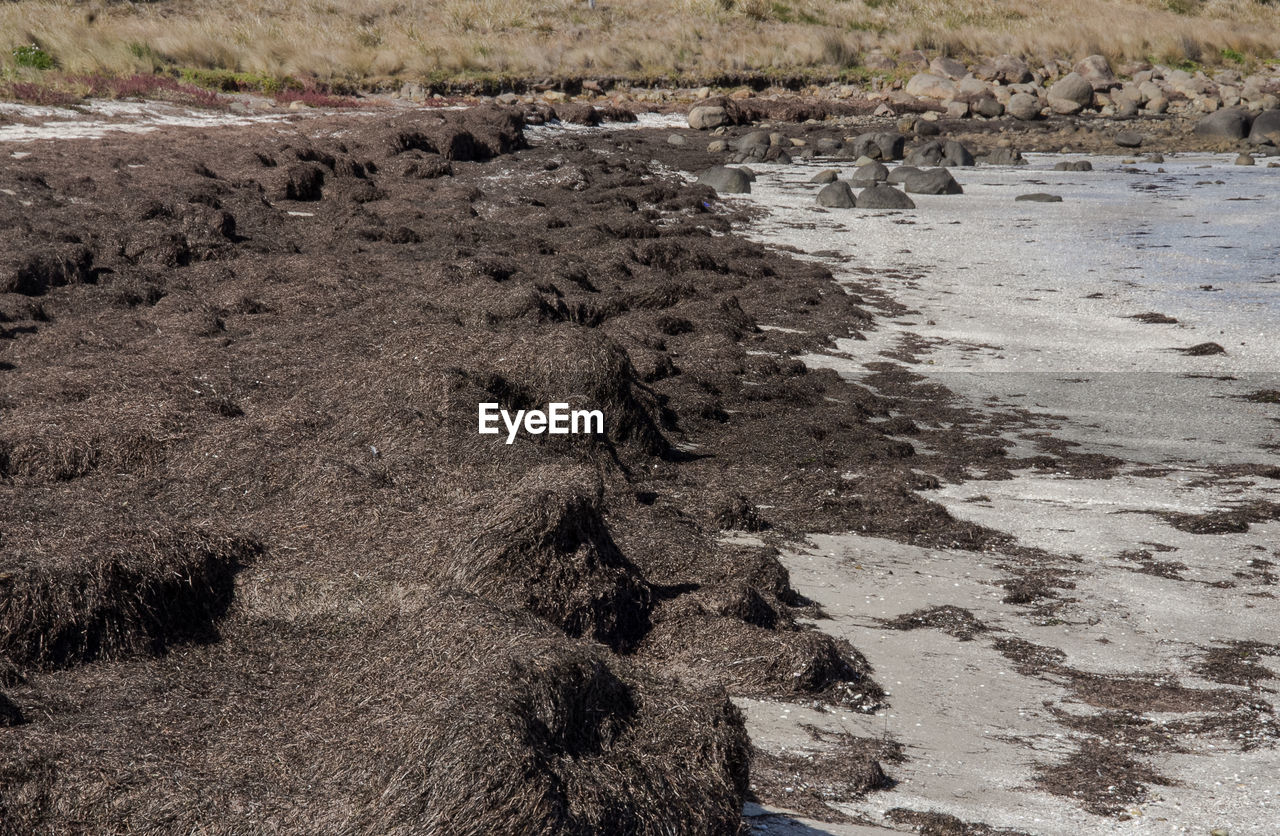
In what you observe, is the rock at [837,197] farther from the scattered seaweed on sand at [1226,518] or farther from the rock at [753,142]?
the scattered seaweed on sand at [1226,518]

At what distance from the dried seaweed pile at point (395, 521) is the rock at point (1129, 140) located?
79.0ft

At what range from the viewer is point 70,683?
5691 millimetres

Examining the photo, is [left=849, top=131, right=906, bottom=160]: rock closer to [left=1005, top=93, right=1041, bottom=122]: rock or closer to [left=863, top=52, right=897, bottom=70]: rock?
[left=1005, top=93, right=1041, bottom=122]: rock

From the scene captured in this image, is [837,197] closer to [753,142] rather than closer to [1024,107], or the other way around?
[753,142]

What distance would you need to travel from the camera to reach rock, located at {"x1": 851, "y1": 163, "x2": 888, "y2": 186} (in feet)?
97.2

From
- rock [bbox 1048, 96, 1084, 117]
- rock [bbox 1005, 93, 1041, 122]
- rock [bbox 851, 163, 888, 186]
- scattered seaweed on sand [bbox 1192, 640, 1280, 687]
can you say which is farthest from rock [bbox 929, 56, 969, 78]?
scattered seaweed on sand [bbox 1192, 640, 1280, 687]

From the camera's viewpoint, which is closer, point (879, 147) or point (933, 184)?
point (933, 184)

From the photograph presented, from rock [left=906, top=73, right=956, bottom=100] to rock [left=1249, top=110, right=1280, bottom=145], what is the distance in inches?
469

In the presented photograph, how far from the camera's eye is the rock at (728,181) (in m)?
27.9

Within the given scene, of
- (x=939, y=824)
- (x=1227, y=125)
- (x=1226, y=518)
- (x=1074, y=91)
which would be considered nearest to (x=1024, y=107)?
(x=1074, y=91)

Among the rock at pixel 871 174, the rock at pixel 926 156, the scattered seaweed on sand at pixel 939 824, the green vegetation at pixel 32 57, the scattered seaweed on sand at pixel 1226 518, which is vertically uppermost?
the green vegetation at pixel 32 57

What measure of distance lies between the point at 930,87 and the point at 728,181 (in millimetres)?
24647

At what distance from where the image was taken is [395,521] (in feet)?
24.4

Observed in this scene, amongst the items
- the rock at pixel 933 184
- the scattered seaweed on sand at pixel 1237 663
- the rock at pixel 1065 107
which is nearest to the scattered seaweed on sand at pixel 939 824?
the scattered seaweed on sand at pixel 1237 663
